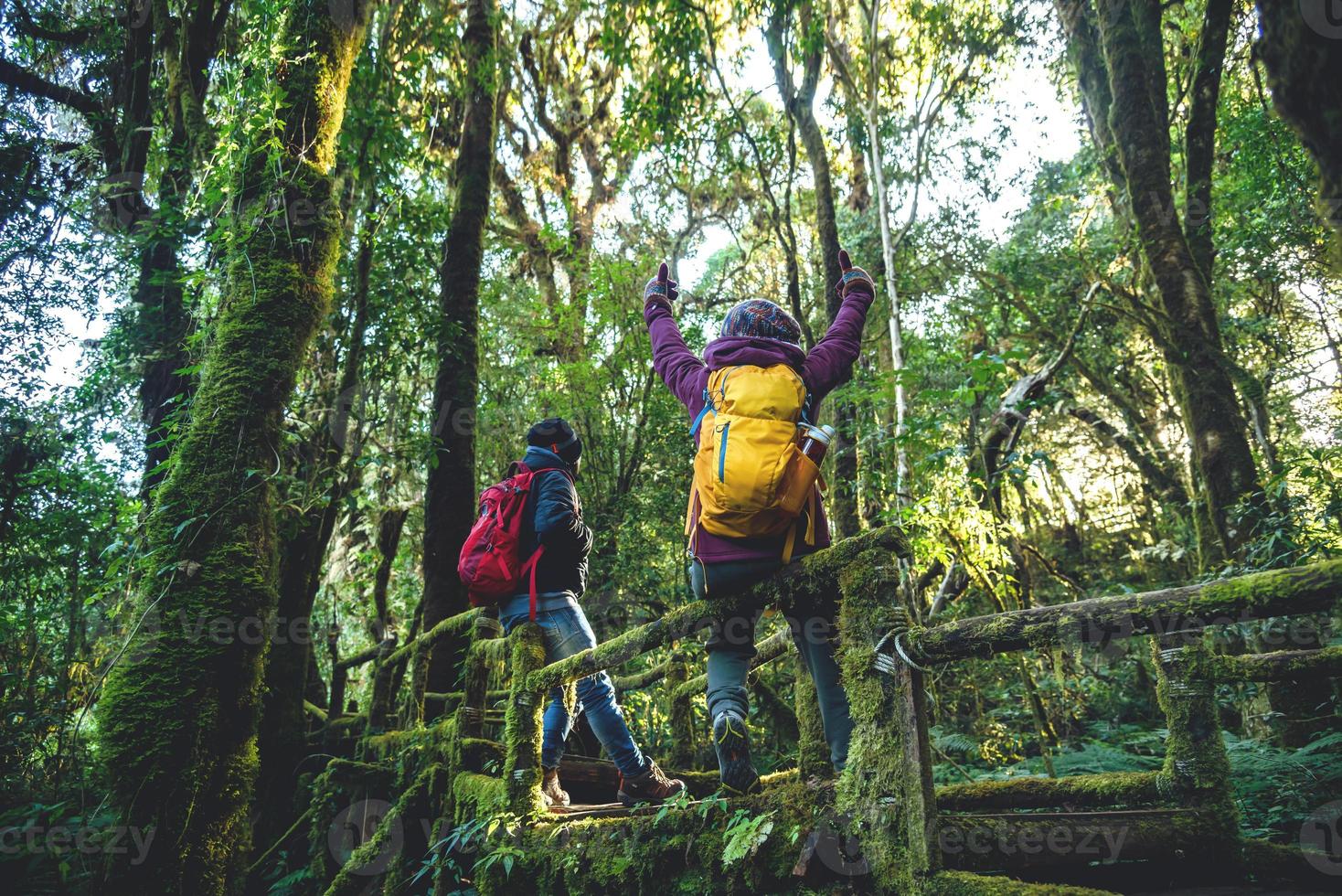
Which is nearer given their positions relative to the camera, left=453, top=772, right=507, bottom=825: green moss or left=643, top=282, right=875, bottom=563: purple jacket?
left=643, top=282, right=875, bottom=563: purple jacket

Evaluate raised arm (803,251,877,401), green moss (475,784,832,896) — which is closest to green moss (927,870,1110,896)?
green moss (475,784,832,896)

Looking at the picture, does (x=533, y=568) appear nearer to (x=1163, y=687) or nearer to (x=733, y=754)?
(x=733, y=754)

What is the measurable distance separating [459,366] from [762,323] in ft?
20.1

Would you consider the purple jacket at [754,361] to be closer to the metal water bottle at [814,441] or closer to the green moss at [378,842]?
the metal water bottle at [814,441]

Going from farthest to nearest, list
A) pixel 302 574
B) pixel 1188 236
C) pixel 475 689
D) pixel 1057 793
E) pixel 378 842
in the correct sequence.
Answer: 1. pixel 1188 236
2. pixel 302 574
3. pixel 378 842
4. pixel 475 689
5. pixel 1057 793

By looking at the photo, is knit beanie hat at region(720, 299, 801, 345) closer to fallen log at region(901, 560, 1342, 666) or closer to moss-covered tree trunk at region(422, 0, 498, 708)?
fallen log at region(901, 560, 1342, 666)

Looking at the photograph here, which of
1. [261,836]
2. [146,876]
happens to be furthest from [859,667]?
[261,836]

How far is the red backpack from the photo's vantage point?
4680mm

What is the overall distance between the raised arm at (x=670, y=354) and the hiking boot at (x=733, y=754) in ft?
4.82

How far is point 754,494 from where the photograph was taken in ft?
9.87

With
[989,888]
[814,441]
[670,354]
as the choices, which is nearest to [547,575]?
[670,354]

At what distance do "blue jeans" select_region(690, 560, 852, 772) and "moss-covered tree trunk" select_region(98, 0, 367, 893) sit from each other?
117 inches

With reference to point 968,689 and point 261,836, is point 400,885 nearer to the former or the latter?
point 261,836

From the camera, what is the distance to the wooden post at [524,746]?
429 cm
